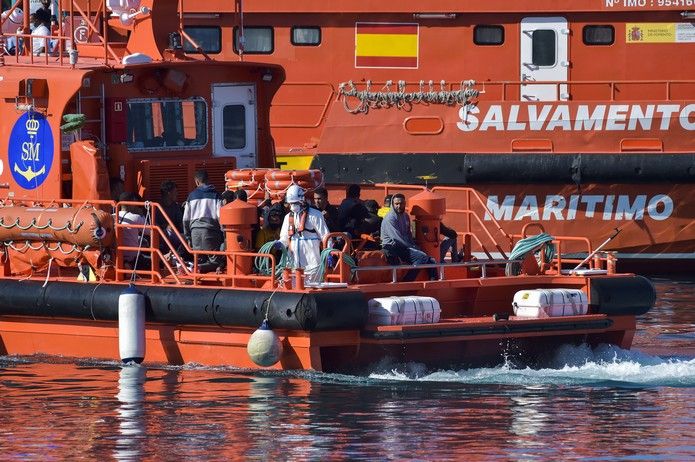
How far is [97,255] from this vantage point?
14.4m

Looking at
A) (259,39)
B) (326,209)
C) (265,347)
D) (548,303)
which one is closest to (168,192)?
(326,209)

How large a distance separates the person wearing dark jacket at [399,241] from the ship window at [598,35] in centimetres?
813

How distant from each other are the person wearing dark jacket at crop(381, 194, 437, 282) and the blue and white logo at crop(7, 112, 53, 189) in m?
3.03

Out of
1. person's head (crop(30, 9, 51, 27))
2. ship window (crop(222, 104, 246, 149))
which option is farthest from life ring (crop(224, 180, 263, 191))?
person's head (crop(30, 9, 51, 27))

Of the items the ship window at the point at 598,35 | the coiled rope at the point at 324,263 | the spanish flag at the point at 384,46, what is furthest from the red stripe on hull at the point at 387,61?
the coiled rope at the point at 324,263

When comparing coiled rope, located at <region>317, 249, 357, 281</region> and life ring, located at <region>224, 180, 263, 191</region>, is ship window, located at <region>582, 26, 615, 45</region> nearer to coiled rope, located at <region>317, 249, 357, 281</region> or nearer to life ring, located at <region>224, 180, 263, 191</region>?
life ring, located at <region>224, 180, 263, 191</region>

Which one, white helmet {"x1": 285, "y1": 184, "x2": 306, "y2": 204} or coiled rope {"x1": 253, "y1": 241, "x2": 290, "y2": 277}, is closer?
coiled rope {"x1": 253, "y1": 241, "x2": 290, "y2": 277}

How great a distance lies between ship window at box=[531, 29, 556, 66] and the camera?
2197 centimetres

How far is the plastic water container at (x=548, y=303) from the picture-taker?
13.8 m

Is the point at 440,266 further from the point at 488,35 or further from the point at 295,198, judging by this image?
the point at 488,35

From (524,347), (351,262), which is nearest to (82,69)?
(351,262)

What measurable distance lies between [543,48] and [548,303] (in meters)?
8.67

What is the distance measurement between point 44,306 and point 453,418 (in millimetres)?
4228

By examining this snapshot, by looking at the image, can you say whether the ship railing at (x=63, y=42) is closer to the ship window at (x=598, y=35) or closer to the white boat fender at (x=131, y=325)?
the white boat fender at (x=131, y=325)
